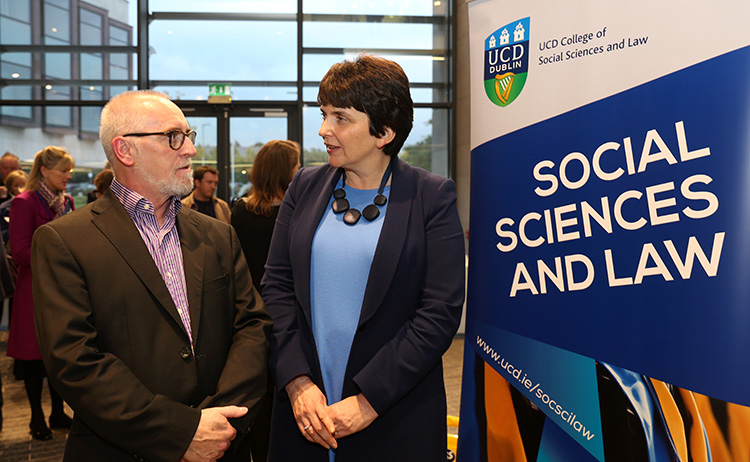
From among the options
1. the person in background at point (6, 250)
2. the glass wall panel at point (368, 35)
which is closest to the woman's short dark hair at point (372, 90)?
the person in background at point (6, 250)

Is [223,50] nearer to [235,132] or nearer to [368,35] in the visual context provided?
[235,132]

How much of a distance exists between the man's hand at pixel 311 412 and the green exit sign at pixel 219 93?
6.14m

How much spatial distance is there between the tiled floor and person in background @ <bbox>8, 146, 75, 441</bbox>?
91mm

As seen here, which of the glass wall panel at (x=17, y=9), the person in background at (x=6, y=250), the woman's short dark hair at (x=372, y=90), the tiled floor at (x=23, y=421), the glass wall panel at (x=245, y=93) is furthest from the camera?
the glass wall panel at (x=245, y=93)

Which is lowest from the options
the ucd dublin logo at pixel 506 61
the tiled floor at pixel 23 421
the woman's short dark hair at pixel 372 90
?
the tiled floor at pixel 23 421

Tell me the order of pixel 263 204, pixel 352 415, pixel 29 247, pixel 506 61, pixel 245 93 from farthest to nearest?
pixel 245 93 < pixel 29 247 < pixel 263 204 < pixel 506 61 < pixel 352 415

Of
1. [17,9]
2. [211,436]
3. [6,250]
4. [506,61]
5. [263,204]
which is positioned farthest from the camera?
[17,9]

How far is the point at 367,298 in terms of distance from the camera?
5.17 feet

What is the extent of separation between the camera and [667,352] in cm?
157

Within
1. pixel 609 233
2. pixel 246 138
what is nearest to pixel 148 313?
pixel 609 233

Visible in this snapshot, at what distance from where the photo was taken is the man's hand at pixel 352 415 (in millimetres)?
1532

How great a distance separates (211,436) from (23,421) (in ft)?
10.2

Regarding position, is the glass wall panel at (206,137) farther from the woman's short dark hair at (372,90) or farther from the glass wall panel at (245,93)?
the woman's short dark hair at (372,90)

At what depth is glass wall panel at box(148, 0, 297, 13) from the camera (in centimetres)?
728
